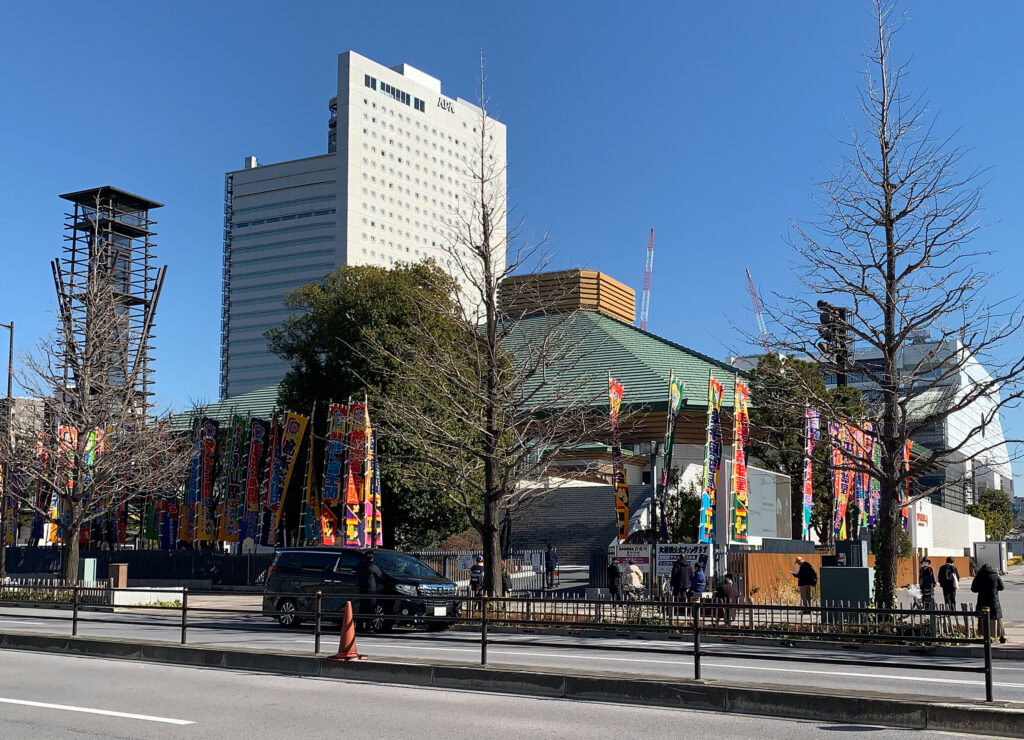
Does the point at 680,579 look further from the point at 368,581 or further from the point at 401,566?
the point at 368,581

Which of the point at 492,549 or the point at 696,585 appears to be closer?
the point at 492,549

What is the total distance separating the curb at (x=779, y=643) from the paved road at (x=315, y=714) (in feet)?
31.1

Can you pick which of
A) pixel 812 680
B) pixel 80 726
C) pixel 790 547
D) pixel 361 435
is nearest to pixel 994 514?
pixel 790 547

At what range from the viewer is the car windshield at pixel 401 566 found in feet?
81.2

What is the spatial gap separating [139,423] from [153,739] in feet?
97.0

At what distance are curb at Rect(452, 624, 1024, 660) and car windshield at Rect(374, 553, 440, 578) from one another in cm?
179

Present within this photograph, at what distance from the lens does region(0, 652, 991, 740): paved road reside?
9.86 metres

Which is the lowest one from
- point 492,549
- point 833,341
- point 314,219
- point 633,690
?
point 633,690

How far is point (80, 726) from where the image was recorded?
10.1 m

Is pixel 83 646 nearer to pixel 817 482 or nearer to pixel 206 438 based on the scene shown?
pixel 206 438

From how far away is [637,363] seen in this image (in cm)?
5725

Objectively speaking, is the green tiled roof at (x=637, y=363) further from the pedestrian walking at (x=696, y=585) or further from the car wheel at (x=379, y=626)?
the car wheel at (x=379, y=626)

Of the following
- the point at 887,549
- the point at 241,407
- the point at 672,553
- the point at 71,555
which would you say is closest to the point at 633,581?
the point at 672,553

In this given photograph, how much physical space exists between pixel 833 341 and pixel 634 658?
10667 millimetres
